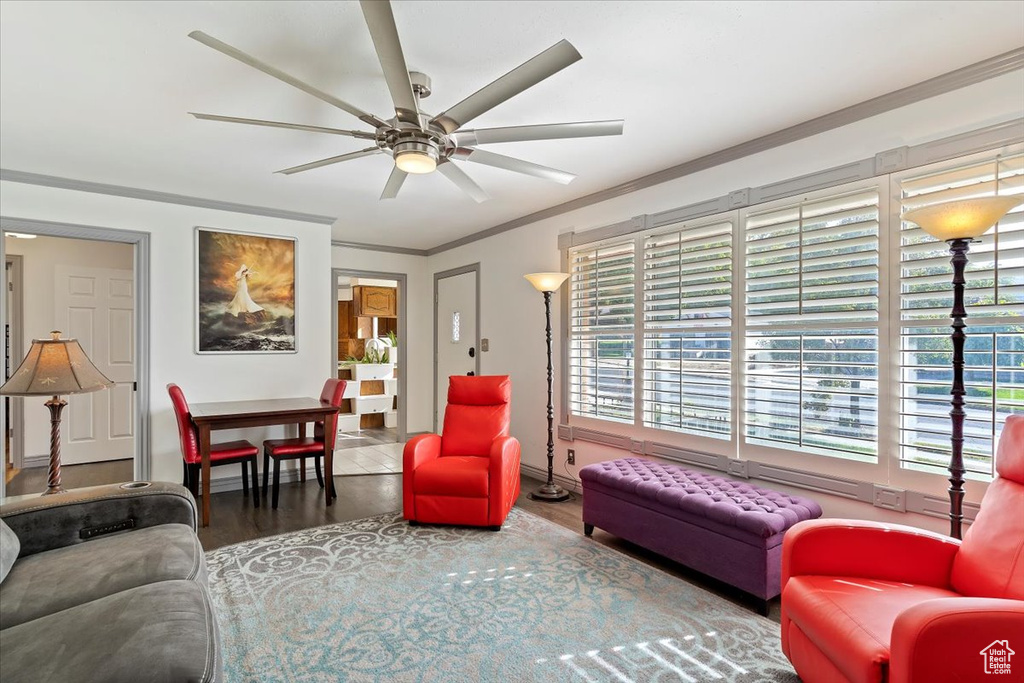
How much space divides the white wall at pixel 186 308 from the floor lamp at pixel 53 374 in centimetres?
200

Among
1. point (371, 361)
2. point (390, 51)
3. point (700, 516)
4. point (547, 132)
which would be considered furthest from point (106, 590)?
point (371, 361)

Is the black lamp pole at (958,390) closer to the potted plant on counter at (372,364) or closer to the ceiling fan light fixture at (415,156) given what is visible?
the ceiling fan light fixture at (415,156)

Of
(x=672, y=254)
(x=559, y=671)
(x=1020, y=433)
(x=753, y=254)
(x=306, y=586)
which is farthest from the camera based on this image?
(x=672, y=254)

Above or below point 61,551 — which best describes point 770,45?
above

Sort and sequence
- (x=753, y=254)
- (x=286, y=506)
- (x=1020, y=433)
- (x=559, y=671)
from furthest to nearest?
(x=286, y=506) < (x=753, y=254) < (x=559, y=671) < (x=1020, y=433)

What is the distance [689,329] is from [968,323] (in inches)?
58.7

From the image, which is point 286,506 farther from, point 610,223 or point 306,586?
point 610,223

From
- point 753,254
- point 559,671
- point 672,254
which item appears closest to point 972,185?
point 753,254

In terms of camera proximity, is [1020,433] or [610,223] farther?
[610,223]

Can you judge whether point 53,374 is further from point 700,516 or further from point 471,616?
point 700,516

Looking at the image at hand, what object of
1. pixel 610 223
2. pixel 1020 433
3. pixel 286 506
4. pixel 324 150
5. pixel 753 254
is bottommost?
pixel 286 506

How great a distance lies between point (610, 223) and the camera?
13.9 ft

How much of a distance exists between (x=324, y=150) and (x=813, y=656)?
360 centimetres

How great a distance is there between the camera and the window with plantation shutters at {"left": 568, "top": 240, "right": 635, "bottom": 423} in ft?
13.4
